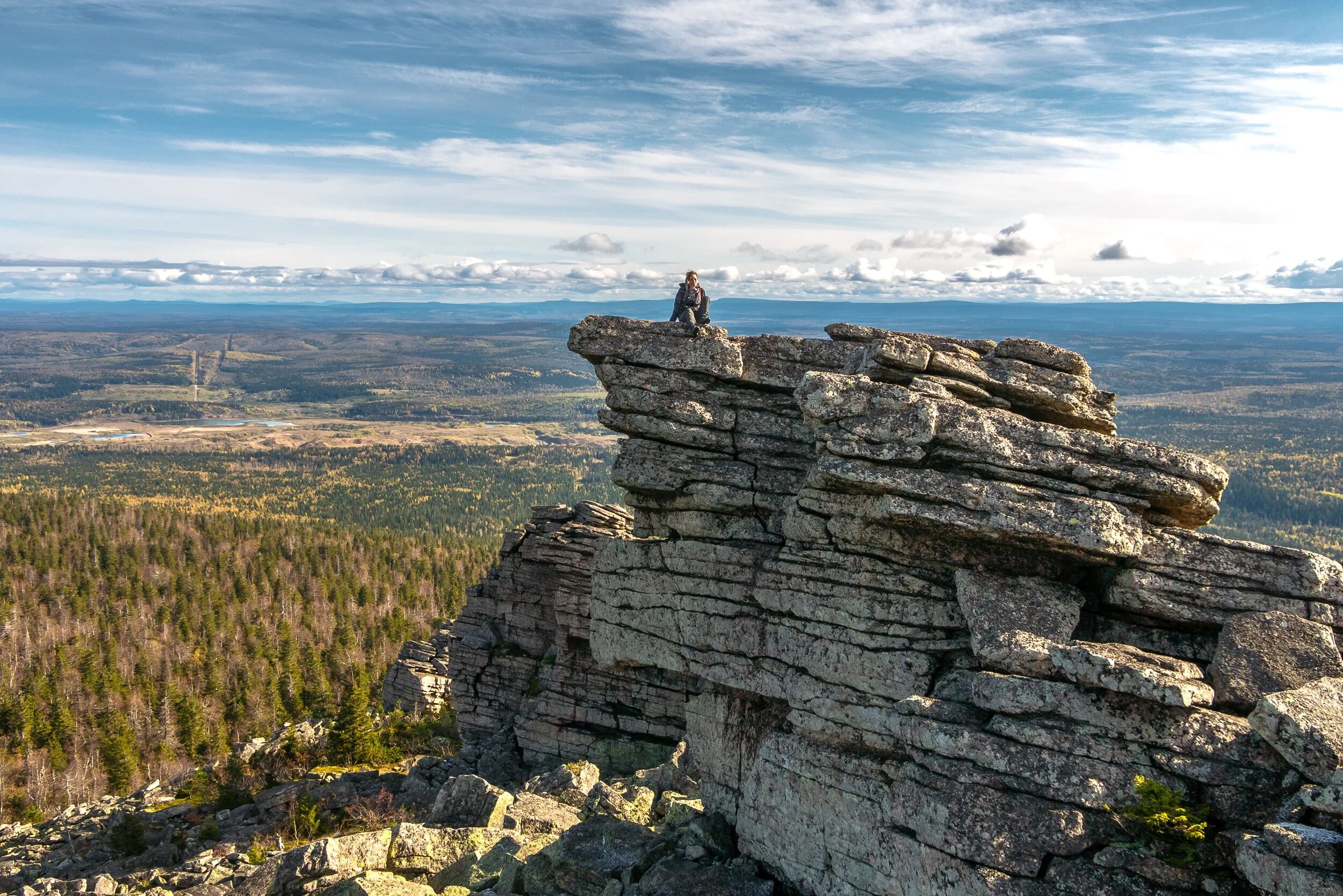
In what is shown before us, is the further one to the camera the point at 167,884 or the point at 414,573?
the point at 414,573

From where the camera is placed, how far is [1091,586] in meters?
23.8

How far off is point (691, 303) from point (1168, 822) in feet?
70.9

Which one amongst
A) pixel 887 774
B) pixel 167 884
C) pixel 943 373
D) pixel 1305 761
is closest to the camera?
pixel 1305 761

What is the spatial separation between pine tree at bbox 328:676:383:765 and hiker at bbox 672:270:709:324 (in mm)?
35474

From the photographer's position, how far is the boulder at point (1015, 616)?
21.1 meters

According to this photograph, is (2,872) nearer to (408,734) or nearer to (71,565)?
(408,734)

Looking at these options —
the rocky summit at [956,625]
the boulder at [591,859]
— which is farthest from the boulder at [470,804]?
the rocky summit at [956,625]

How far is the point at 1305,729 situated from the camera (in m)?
17.2

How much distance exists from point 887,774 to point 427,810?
24.5m

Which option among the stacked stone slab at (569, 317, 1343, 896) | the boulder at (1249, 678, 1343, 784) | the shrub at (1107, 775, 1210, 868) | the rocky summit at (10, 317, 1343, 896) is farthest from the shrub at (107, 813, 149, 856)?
the boulder at (1249, 678, 1343, 784)

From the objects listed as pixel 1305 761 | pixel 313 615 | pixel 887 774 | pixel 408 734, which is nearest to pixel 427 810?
pixel 408 734

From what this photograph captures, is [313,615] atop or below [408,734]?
below

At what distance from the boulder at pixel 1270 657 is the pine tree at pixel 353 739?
47344 millimetres

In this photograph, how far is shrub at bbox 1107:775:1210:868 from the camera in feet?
57.4
